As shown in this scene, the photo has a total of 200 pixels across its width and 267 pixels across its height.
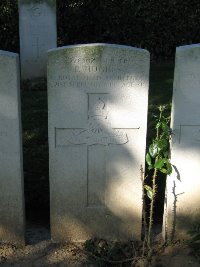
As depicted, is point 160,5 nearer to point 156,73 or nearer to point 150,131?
point 156,73

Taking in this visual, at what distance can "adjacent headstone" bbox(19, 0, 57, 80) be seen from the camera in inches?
345

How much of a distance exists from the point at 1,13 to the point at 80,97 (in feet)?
24.7

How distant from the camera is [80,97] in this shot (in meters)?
3.49

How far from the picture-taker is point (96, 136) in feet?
11.8

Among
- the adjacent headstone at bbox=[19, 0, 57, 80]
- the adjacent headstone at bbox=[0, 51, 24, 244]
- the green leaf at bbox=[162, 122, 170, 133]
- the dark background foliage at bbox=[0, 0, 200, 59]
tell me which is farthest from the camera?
the dark background foliage at bbox=[0, 0, 200, 59]

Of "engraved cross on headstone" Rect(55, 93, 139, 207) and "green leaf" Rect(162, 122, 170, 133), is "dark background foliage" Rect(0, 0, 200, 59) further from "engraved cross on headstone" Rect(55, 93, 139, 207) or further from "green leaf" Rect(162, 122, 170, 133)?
"green leaf" Rect(162, 122, 170, 133)

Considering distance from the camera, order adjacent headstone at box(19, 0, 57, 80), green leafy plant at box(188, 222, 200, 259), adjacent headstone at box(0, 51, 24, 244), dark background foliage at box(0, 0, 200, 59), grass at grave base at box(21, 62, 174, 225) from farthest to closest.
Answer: dark background foliage at box(0, 0, 200, 59)
adjacent headstone at box(19, 0, 57, 80)
grass at grave base at box(21, 62, 174, 225)
green leafy plant at box(188, 222, 200, 259)
adjacent headstone at box(0, 51, 24, 244)

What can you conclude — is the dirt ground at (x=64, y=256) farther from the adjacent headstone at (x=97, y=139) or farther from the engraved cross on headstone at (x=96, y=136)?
the engraved cross on headstone at (x=96, y=136)

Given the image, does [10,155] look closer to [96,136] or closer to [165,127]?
[96,136]

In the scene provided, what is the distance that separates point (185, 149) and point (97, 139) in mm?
676

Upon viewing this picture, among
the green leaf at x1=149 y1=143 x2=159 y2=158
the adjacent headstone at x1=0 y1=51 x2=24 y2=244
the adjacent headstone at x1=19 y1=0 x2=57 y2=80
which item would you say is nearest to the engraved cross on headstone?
the green leaf at x1=149 y1=143 x2=159 y2=158

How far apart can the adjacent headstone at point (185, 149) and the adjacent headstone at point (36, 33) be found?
586 cm

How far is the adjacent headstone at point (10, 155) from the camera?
11.0 feet

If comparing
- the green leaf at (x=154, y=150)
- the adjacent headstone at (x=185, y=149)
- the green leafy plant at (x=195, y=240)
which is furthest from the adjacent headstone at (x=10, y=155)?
the green leafy plant at (x=195, y=240)
